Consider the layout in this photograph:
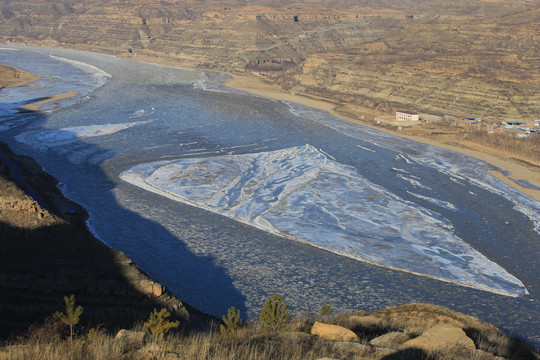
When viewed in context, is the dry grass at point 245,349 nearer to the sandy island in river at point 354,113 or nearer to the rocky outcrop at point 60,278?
the rocky outcrop at point 60,278

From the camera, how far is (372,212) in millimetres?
30672

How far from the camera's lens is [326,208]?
3114cm

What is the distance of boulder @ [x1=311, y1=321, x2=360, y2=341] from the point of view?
11.4 meters

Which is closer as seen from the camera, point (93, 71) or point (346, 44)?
point (93, 71)

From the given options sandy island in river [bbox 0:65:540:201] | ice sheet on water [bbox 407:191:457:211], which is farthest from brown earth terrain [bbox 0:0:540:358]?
ice sheet on water [bbox 407:191:457:211]

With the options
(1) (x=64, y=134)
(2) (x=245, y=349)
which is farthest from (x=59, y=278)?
(1) (x=64, y=134)

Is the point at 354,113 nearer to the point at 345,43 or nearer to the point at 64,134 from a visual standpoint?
the point at 64,134

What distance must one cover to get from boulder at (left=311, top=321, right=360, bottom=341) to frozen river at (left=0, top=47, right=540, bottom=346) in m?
8.39

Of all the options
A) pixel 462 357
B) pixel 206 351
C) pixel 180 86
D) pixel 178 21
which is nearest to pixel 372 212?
pixel 462 357

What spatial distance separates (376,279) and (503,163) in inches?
958

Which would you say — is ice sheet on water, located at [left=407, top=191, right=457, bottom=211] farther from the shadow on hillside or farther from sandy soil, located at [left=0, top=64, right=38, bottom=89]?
sandy soil, located at [left=0, top=64, right=38, bottom=89]

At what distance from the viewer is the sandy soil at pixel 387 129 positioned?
3931 centimetres

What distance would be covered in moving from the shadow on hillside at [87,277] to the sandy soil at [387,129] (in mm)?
22747

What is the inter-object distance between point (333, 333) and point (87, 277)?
10779 mm
